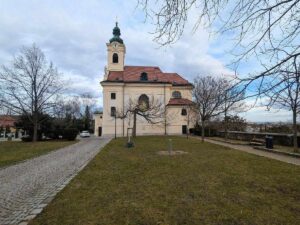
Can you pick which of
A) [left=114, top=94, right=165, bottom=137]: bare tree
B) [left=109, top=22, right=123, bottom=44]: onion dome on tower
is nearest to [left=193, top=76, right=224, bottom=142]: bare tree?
[left=114, top=94, right=165, bottom=137]: bare tree

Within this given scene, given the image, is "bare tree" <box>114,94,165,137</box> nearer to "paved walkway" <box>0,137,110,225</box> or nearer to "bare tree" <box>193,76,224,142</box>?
"bare tree" <box>193,76,224,142</box>

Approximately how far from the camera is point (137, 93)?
60594mm

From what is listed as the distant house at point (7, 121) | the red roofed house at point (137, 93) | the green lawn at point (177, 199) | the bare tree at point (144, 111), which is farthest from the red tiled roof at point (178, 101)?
the green lawn at point (177, 199)

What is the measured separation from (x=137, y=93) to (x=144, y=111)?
44.4 ft

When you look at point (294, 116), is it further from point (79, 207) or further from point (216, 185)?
point (79, 207)

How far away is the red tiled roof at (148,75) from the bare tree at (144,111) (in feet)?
15.0

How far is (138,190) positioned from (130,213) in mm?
2133

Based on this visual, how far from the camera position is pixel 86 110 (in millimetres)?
86688

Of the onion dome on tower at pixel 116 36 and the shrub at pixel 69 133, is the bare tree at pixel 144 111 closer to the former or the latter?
the shrub at pixel 69 133

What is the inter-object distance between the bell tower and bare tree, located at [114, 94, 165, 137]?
9.42 meters

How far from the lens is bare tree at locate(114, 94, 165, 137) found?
Result: 156ft

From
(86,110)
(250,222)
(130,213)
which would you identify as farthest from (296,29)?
(86,110)

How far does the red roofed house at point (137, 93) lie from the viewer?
5881 centimetres

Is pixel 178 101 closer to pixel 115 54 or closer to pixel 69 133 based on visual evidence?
pixel 115 54
